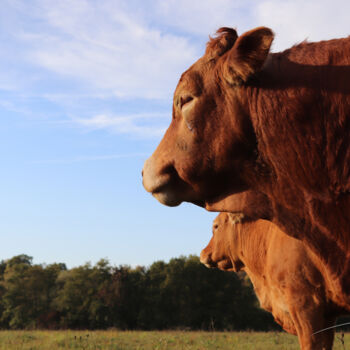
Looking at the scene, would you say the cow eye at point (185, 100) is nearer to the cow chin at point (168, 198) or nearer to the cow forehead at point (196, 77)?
the cow forehead at point (196, 77)

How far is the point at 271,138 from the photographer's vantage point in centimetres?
279

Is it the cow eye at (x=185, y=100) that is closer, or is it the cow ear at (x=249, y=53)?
the cow ear at (x=249, y=53)

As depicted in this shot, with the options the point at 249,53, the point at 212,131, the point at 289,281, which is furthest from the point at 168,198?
the point at 289,281

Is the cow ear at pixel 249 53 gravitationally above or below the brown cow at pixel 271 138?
above

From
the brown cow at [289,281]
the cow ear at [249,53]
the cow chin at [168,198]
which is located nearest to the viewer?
the cow ear at [249,53]

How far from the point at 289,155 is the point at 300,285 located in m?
4.18

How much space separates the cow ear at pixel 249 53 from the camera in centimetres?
277

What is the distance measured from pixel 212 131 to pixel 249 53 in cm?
53

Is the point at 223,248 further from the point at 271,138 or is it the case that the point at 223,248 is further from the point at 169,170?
the point at 271,138

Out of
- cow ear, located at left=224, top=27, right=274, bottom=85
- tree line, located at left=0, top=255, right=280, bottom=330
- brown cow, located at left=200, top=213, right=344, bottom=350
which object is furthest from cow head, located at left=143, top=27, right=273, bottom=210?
tree line, located at left=0, top=255, right=280, bottom=330

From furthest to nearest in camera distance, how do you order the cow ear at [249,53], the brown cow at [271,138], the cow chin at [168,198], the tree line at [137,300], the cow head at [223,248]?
the tree line at [137,300] → the cow head at [223,248] → the cow chin at [168,198] → the cow ear at [249,53] → the brown cow at [271,138]

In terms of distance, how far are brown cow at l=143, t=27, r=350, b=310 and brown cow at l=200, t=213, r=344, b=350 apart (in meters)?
2.91

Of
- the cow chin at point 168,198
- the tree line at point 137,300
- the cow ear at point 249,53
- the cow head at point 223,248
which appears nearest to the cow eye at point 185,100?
the cow ear at point 249,53

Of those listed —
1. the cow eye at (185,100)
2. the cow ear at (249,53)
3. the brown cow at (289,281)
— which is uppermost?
the cow ear at (249,53)
